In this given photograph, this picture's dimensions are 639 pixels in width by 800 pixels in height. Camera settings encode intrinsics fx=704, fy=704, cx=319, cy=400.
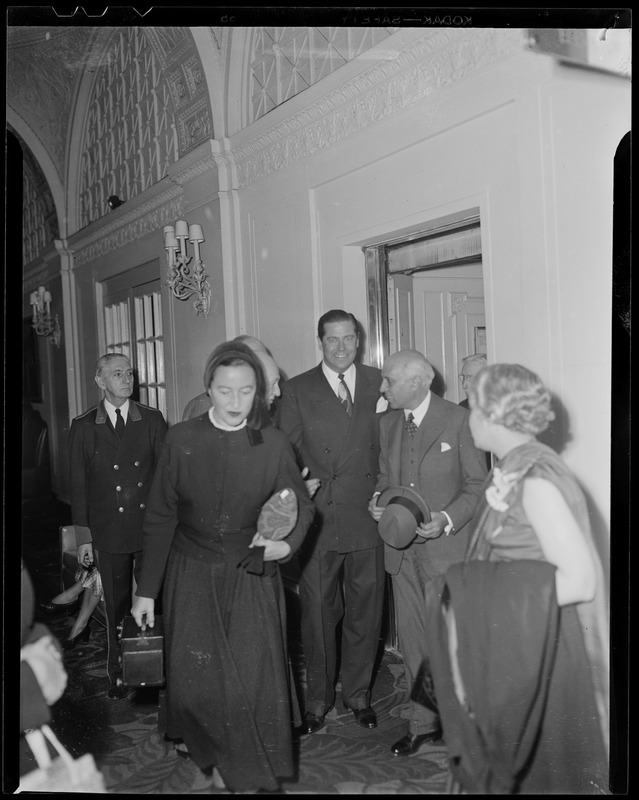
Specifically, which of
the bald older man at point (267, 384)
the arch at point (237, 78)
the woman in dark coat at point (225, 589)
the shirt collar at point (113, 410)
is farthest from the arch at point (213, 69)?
the woman in dark coat at point (225, 589)

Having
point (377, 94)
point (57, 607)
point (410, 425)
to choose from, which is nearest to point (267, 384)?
point (410, 425)

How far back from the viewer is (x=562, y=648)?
7.22ft

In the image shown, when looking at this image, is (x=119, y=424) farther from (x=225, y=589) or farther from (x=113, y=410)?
(x=225, y=589)

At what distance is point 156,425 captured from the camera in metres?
2.77

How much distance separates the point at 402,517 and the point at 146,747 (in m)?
1.30

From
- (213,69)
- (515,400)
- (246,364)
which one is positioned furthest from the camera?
(213,69)

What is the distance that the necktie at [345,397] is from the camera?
2869 mm

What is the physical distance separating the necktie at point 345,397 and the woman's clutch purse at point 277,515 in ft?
1.82

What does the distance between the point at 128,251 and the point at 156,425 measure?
1.06m

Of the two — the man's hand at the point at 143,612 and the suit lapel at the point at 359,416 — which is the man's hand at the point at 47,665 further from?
the suit lapel at the point at 359,416

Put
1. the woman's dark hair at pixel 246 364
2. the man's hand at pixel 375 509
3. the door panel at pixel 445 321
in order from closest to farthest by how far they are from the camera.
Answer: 1. the woman's dark hair at pixel 246 364
2. the man's hand at pixel 375 509
3. the door panel at pixel 445 321

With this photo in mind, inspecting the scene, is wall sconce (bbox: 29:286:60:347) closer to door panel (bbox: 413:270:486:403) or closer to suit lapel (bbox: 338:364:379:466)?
suit lapel (bbox: 338:364:379:466)

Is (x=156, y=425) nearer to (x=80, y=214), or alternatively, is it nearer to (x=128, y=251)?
(x=128, y=251)

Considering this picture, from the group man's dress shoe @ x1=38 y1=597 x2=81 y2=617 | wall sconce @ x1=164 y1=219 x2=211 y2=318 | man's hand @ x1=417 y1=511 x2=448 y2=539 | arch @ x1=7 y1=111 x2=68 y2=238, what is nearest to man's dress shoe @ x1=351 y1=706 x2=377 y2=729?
man's hand @ x1=417 y1=511 x2=448 y2=539
